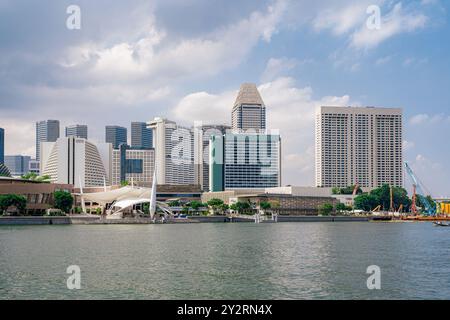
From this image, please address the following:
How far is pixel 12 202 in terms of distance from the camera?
113688mm

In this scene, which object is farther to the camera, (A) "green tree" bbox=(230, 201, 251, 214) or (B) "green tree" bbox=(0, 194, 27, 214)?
(A) "green tree" bbox=(230, 201, 251, 214)

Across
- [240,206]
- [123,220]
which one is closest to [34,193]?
[123,220]

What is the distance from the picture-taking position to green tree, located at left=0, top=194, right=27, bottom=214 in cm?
11225

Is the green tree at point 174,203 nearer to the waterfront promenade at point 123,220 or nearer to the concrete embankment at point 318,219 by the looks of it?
the waterfront promenade at point 123,220

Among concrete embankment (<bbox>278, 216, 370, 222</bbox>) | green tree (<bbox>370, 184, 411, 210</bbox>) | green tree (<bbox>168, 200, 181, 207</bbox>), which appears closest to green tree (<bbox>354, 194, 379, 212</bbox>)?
green tree (<bbox>370, 184, 411, 210</bbox>)

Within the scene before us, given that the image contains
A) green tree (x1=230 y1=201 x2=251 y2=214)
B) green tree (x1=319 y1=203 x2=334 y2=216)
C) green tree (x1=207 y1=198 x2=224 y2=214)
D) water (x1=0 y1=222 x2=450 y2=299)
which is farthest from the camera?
green tree (x1=319 y1=203 x2=334 y2=216)

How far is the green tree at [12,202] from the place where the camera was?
368ft

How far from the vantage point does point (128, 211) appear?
424 feet
